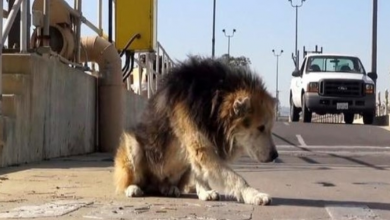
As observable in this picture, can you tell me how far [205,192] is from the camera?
7.02 m

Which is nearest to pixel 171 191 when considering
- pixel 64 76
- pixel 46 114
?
pixel 46 114

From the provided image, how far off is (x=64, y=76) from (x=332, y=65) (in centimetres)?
1496

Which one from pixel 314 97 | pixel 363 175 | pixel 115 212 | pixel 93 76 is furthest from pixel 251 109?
pixel 314 97

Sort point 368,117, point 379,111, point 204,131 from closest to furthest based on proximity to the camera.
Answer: point 204,131
point 368,117
point 379,111

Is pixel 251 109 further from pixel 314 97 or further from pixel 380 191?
pixel 314 97

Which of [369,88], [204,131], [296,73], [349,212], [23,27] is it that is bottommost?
[349,212]

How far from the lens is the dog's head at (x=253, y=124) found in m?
6.67

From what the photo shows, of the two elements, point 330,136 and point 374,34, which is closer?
point 330,136

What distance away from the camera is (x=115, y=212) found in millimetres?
6098

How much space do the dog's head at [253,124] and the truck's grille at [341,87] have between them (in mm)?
17923

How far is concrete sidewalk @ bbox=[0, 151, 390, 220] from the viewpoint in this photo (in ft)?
20.0

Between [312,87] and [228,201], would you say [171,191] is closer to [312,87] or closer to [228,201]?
[228,201]

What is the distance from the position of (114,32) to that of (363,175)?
828 centimetres

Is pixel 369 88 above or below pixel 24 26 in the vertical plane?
below
